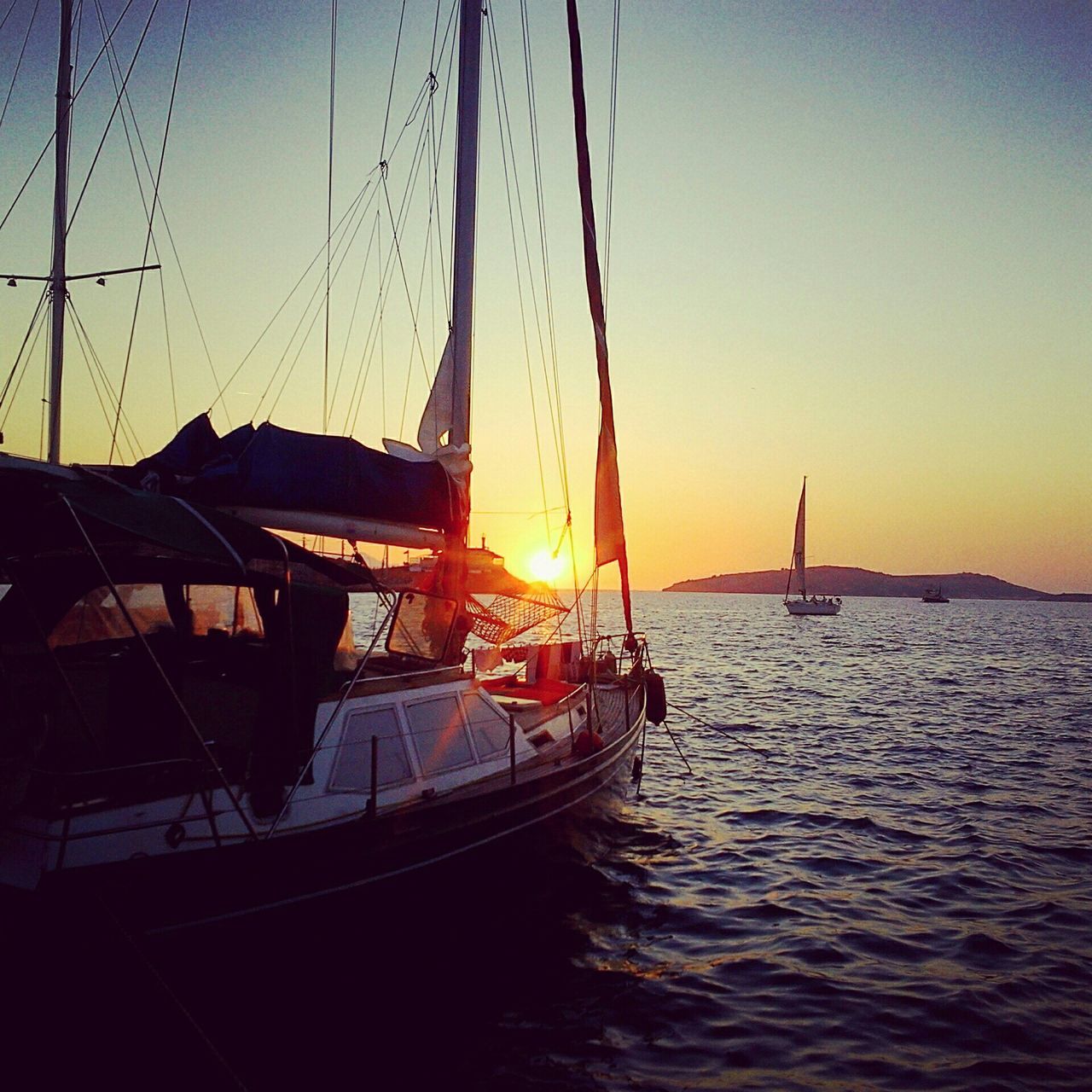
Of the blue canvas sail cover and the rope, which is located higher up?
the blue canvas sail cover

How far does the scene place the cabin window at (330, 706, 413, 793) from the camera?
866 cm

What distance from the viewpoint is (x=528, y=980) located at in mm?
8852

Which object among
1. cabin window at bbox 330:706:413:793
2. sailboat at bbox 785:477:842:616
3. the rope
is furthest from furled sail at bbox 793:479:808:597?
cabin window at bbox 330:706:413:793

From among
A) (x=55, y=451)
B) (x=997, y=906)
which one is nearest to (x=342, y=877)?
(x=997, y=906)

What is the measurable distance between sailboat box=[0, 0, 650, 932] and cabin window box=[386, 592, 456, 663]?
0.03m

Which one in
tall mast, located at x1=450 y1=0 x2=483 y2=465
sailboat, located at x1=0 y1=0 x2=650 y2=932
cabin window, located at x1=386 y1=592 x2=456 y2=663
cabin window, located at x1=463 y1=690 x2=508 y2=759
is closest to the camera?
sailboat, located at x1=0 y1=0 x2=650 y2=932

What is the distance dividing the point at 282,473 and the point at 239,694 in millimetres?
3177

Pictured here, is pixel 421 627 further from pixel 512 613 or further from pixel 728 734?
pixel 728 734

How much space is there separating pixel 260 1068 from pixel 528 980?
294 cm

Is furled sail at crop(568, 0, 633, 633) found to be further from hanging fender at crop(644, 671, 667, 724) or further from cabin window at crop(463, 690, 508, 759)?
cabin window at crop(463, 690, 508, 759)

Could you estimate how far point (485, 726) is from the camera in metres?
10.9

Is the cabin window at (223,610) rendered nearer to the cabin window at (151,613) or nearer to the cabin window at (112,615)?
the cabin window at (151,613)

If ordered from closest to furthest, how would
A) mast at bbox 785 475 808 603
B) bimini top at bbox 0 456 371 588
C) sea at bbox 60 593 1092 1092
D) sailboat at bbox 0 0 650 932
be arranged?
bimini top at bbox 0 456 371 588 → sailboat at bbox 0 0 650 932 → sea at bbox 60 593 1092 1092 → mast at bbox 785 475 808 603

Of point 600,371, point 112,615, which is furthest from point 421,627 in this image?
point 600,371
